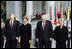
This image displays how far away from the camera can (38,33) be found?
760 centimetres

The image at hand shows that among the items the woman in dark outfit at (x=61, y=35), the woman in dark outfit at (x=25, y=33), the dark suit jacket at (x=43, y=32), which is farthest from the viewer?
the woman in dark outfit at (x=25, y=33)

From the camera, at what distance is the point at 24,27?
795 cm

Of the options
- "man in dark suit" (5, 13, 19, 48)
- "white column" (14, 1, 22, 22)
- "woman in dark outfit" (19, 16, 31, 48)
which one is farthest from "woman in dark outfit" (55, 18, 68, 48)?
"white column" (14, 1, 22, 22)

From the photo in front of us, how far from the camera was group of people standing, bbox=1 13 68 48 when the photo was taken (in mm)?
7617

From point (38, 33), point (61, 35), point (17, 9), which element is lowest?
point (61, 35)

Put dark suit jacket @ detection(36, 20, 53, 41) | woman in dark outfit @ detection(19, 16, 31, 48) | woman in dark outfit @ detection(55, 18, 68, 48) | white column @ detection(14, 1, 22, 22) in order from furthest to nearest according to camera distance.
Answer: white column @ detection(14, 1, 22, 22)
woman in dark outfit @ detection(19, 16, 31, 48)
woman in dark outfit @ detection(55, 18, 68, 48)
dark suit jacket @ detection(36, 20, 53, 41)

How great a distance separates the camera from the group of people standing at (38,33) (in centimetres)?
762

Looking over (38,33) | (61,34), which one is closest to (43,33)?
(38,33)

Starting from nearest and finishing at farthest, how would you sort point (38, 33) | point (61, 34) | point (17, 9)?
point (38, 33) → point (61, 34) → point (17, 9)

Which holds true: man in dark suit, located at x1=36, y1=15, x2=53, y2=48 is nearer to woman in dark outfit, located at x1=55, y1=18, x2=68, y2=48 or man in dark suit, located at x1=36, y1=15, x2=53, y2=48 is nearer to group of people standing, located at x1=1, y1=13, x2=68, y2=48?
group of people standing, located at x1=1, y1=13, x2=68, y2=48

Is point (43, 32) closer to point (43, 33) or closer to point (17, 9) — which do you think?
point (43, 33)

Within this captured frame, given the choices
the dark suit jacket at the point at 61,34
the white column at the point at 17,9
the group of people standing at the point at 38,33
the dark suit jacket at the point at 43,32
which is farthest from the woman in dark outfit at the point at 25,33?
the white column at the point at 17,9

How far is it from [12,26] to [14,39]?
53cm

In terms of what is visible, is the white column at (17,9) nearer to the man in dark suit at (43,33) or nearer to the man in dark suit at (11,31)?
the man in dark suit at (11,31)
